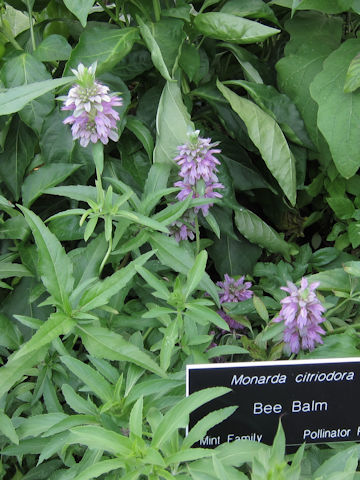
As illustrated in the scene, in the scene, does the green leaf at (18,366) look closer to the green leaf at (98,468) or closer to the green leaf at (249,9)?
the green leaf at (98,468)

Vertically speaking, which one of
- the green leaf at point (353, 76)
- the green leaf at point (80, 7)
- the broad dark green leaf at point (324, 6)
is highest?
the green leaf at point (80, 7)

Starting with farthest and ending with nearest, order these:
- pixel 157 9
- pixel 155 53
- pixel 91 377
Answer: pixel 157 9
pixel 155 53
pixel 91 377

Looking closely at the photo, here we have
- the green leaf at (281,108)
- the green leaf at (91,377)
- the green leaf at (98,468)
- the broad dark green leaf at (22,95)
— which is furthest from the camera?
the green leaf at (281,108)

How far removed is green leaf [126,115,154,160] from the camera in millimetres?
1069

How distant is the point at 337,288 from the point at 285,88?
433mm

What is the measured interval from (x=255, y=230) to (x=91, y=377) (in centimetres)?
52

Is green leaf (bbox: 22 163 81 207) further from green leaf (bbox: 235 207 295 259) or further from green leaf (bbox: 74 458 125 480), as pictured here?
green leaf (bbox: 74 458 125 480)

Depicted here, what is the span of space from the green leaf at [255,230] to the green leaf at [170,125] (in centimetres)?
20

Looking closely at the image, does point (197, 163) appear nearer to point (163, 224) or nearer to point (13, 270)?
point (163, 224)

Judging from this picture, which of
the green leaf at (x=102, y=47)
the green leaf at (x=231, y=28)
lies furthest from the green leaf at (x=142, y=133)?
the green leaf at (x=231, y=28)

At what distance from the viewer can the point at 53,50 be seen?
1.09 metres

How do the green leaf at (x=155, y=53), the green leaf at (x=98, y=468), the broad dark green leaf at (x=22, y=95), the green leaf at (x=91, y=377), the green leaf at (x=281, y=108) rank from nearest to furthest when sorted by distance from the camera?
the green leaf at (x=98, y=468), the green leaf at (x=91, y=377), the broad dark green leaf at (x=22, y=95), the green leaf at (x=155, y=53), the green leaf at (x=281, y=108)

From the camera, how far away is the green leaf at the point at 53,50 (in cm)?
108

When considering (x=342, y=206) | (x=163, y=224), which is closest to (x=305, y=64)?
(x=342, y=206)
